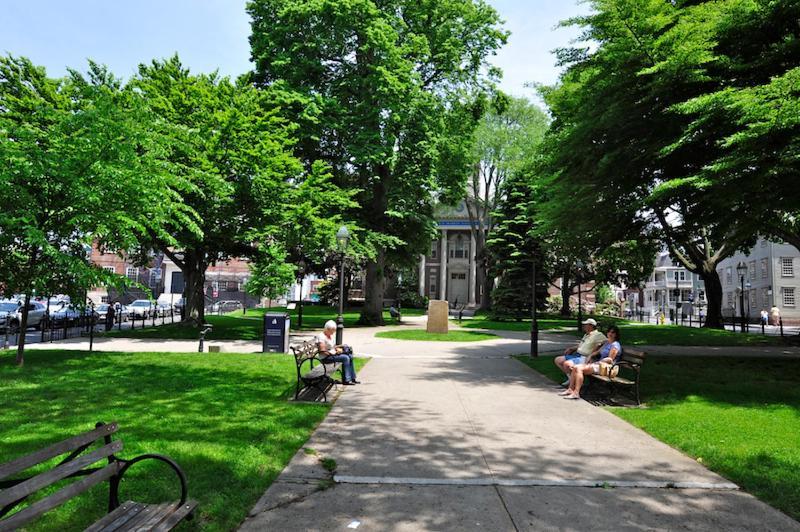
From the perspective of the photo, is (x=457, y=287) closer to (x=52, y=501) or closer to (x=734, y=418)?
(x=734, y=418)

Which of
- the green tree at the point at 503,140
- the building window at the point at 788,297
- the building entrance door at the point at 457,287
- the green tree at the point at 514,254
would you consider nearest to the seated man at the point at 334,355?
the green tree at the point at 514,254

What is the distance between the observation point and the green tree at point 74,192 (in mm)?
10414

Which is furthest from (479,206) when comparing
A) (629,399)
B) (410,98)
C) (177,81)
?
(629,399)

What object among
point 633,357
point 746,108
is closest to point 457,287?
point 633,357

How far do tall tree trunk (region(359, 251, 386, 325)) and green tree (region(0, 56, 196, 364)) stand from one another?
59.2ft

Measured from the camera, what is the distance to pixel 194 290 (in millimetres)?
23625

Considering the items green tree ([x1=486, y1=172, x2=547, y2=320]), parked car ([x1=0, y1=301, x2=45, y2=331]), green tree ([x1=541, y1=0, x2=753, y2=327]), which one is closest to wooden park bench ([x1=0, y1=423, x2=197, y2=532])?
green tree ([x1=541, y1=0, x2=753, y2=327])

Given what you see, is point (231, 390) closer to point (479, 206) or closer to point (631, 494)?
point (631, 494)

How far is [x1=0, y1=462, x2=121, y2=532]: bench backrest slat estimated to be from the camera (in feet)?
8.70

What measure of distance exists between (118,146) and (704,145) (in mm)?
12855

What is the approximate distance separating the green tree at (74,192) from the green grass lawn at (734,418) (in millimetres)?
10431

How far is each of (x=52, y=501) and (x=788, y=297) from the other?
61420 millimetres

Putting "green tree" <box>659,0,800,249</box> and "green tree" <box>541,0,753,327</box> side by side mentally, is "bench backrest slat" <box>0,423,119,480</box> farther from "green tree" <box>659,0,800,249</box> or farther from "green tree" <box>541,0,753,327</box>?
"green tree" <box>541,0,753,327</box>

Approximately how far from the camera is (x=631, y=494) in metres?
4.75
